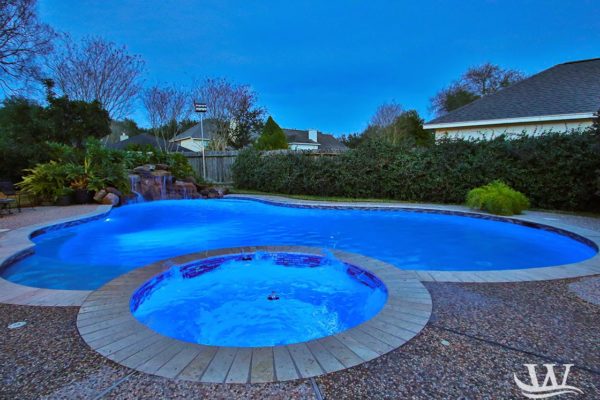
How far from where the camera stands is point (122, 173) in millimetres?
11016

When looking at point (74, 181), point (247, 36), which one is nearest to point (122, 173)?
point (74, 181)

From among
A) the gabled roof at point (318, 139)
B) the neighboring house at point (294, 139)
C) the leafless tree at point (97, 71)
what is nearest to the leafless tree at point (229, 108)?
the neighboring house at point (294, 139)

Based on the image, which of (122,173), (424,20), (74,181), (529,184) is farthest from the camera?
(424,20)

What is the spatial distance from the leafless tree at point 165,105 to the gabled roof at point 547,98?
1631 centimetres

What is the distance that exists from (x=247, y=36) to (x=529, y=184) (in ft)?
69.4

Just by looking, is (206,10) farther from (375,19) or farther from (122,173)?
(122,173)

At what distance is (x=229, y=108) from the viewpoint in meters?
22.5

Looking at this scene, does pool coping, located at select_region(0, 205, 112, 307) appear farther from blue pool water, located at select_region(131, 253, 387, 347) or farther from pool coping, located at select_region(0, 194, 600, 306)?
blue pool water, located at select_region(131, 253, 387, 347)

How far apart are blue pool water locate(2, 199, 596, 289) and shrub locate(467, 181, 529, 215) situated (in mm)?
519

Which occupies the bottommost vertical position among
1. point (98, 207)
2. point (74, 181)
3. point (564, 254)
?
point (564, 254)

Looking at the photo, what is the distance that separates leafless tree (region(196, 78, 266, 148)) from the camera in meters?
21.9

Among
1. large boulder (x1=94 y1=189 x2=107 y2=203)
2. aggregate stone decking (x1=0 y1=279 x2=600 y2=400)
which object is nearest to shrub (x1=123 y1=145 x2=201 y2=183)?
large boulder (x1=94 y1=189 x2=107 y2=203)

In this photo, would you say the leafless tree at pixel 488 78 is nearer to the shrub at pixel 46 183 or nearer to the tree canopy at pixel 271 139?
the tree canopy at pixel 271 139

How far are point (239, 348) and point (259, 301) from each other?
1.57 metres
